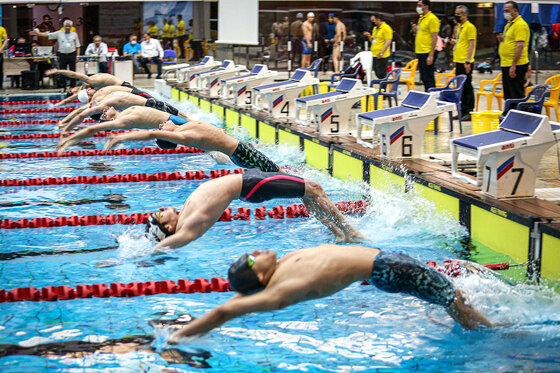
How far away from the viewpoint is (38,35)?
1805cm

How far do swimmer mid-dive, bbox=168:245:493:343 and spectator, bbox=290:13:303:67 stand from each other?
637 inches

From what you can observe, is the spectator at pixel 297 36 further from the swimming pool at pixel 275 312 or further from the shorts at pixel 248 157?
the shorts at pixel 248 157

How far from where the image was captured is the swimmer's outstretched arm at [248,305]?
2.88 m

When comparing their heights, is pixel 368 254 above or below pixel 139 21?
below

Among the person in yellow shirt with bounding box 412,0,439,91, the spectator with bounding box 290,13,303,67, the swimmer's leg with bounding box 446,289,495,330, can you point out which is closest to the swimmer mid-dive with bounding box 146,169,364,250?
the swimmer's leg with bounding box 446,289,495,330

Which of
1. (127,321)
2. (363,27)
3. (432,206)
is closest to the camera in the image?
(127,321)

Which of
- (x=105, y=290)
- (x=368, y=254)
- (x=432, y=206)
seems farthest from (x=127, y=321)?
(x=432, y=206)

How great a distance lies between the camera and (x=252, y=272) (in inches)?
115

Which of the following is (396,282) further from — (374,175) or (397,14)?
(397,14)

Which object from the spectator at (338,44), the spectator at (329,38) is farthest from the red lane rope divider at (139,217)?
the spectator at (329,38)

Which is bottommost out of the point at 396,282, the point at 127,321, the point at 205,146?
the point at 127,321

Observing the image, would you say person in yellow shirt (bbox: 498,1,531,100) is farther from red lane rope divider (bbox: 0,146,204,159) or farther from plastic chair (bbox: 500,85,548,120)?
red lane rope divider (bbox: 0,146,204,159)

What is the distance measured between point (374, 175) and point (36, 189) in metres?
3.47

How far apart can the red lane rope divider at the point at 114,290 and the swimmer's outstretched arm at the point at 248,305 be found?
1118mm
